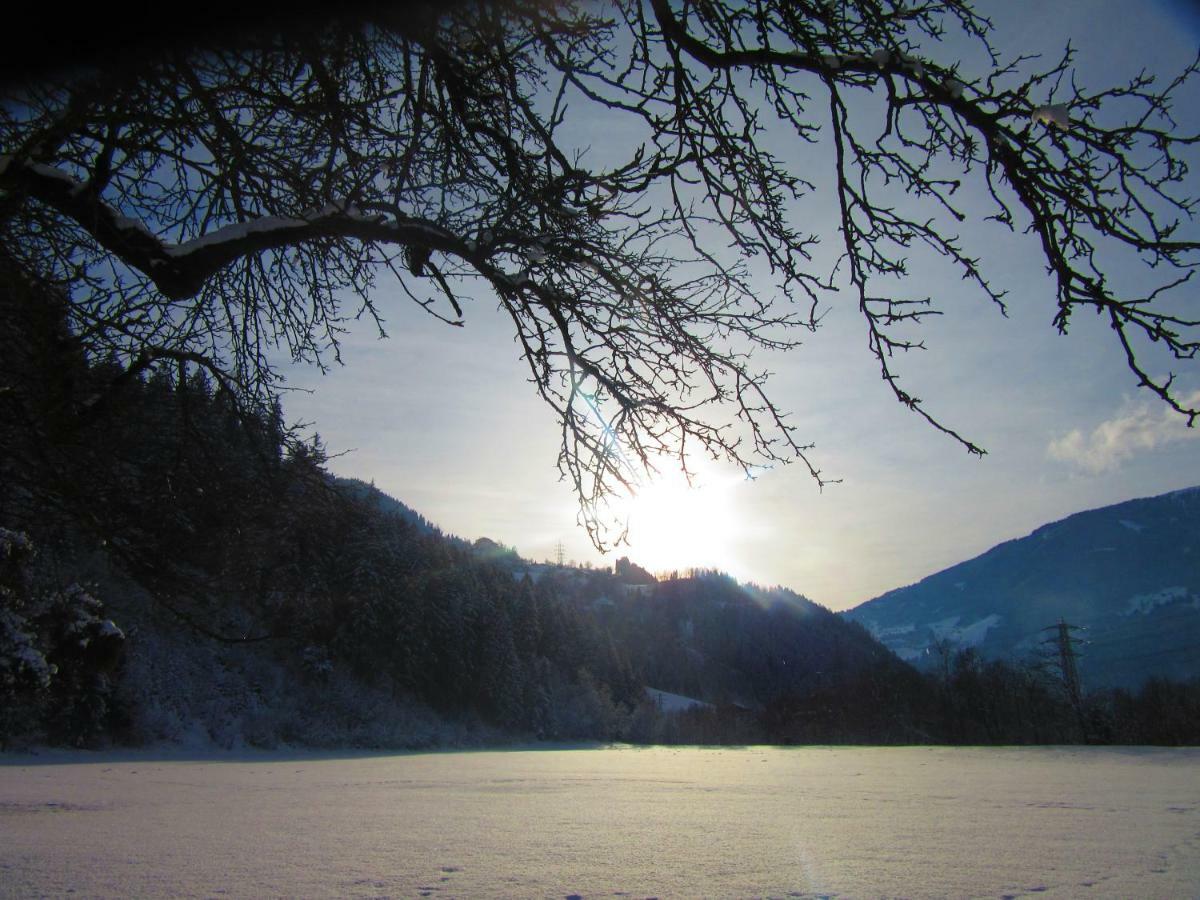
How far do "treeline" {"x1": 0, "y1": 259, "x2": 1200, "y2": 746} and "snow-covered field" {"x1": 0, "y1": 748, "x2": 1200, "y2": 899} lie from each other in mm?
1413

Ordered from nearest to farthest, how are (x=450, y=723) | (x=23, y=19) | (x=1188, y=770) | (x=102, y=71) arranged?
(x=23, y=19) → (x=102, y=71) → (x=1188, y=770) → (x=450, y=723)

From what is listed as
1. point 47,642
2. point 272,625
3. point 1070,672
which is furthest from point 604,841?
point 1070,672

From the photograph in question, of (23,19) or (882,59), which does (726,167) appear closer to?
(882,59)

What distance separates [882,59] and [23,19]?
2.92 meters

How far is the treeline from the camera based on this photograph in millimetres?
3975

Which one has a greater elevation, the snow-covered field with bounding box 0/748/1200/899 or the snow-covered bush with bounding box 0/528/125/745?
the snow-covered bush with bounding box 0/528/125/745

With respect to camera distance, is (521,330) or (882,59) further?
(521,330)

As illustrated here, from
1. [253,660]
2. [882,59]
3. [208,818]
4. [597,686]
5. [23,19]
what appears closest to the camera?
[882,59]

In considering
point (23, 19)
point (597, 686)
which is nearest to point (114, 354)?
point (23, 19)

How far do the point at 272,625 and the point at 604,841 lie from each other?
2932mm

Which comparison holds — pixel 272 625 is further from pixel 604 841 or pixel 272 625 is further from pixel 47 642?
pixel 47 642

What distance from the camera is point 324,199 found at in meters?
3.62

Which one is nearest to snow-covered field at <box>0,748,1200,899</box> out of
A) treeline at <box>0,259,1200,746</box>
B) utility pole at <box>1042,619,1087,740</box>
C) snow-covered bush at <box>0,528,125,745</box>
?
treeline at <box>0,259,1200,746</box>

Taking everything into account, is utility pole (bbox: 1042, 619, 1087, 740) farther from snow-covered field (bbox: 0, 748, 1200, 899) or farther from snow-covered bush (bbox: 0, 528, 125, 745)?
snow-covered bush (bbox: 0, 528, 125, 745)
